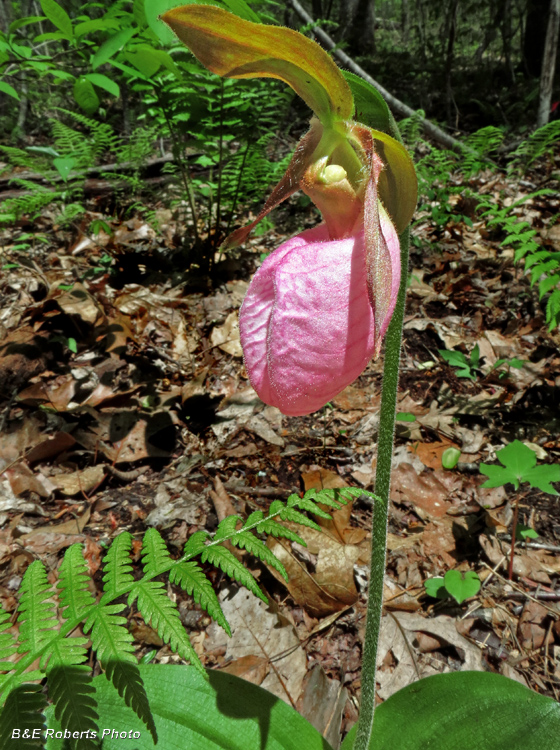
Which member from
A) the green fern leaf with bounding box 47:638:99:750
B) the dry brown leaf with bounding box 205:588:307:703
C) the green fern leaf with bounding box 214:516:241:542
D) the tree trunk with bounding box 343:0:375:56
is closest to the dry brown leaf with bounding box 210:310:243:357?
the dry brown leaf with bounding box 205:588:307:703

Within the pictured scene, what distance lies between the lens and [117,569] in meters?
0.99

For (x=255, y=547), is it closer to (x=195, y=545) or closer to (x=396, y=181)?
(x=195, y=545)

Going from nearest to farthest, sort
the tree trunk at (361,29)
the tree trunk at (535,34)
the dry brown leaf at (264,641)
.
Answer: the dry brown leaf at (264,641), the tree trunk at (535,34), the tree trunk at (361,29)

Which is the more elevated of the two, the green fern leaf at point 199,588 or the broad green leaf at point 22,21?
the broad green leaf at point 22,21

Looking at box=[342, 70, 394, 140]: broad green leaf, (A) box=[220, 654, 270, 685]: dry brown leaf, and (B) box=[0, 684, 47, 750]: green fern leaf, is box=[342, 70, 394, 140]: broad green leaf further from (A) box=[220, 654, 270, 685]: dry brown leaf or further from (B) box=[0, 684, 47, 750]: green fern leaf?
(A) box=[220, 654, 270, 685]: dry brown leaf

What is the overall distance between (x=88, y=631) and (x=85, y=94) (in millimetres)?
1969

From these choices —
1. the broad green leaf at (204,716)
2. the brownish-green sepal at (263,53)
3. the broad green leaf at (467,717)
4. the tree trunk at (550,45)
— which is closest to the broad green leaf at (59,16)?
the brownish-green sepal at (263,53)

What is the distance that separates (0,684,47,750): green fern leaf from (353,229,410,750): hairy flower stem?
62cm

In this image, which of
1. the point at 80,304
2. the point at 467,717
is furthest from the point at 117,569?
the point at 80,304

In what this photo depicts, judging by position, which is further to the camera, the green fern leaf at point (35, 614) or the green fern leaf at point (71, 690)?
the green fern leaf at point (35, 614)

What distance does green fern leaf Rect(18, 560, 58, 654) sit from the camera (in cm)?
86

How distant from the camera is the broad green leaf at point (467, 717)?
96 centimetres

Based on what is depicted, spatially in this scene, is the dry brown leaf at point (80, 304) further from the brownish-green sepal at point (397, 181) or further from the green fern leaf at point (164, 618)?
the brownish-green sepal at point (397, 181)

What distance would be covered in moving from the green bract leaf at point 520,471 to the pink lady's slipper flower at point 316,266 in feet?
3.48
